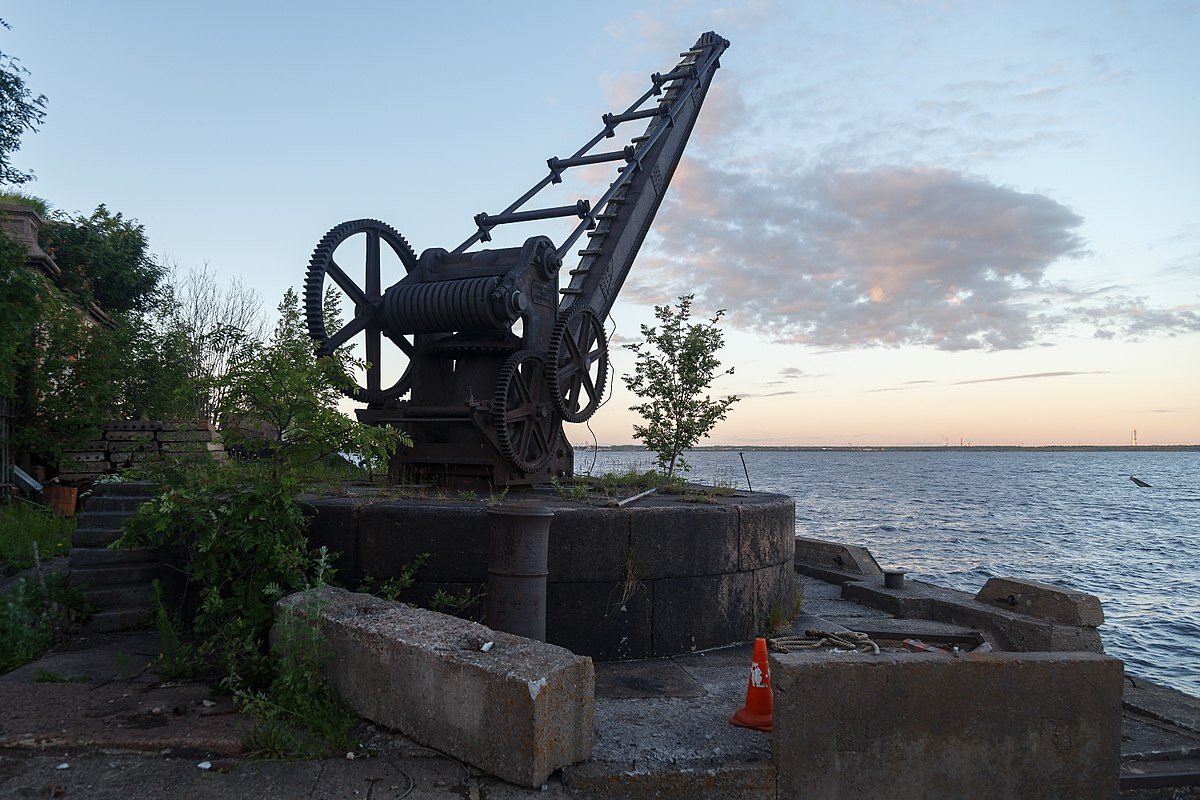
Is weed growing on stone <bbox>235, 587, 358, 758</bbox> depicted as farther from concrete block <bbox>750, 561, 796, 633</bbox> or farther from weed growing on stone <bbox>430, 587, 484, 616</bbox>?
concrete block <bbox>750, 561, 796, 633</bbox>

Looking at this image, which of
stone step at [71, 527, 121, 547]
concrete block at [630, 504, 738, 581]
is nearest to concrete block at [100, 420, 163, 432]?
stone step at [71, 527, 121, 547]

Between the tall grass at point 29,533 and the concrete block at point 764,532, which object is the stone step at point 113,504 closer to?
the tall grass at point 29,533

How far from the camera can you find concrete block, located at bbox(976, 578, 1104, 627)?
8430 millimetres

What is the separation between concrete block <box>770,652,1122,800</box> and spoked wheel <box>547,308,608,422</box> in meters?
4.26

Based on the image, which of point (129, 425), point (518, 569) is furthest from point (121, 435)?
point (518, 569)

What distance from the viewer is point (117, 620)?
6.76 m

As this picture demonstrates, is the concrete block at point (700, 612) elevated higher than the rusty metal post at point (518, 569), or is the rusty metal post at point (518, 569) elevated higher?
the rusty metal post at point (518, 569)

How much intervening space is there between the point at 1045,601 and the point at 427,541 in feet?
23.0

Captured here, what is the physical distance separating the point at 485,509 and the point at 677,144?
831 cm

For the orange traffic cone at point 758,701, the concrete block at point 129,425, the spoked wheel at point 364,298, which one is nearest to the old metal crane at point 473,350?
the spoked wheel at point 364,298

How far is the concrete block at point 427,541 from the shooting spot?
5.95 m

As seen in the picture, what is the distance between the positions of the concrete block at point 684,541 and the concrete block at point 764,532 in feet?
0.36

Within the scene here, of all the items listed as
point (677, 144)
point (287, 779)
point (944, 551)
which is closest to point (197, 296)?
point (677, 144)

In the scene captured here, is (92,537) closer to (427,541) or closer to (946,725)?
(427,541)
